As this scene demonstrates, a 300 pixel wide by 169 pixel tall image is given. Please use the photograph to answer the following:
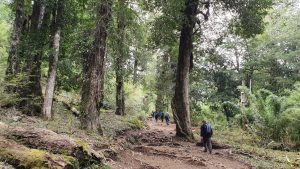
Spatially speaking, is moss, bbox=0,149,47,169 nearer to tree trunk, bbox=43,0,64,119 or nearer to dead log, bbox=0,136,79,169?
dead log, bbox=0,136,79,169

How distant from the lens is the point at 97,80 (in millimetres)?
12430

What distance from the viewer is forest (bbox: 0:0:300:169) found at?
24.8 ft

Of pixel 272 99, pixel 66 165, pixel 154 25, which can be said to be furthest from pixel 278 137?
pixel 66 165

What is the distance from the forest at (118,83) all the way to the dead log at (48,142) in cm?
2

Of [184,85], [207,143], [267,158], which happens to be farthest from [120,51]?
[267,158]

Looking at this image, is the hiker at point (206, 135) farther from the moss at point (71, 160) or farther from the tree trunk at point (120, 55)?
the moss at point (71, 160)

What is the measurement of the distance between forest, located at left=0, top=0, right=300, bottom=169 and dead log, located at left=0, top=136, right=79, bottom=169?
22 mm

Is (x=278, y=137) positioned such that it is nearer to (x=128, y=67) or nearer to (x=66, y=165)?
(x=128, y=67)

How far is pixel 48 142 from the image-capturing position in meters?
6.73

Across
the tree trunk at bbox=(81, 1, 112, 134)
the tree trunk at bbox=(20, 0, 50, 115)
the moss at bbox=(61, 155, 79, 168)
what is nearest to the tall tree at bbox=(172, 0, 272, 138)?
the tree trunk at bbox=(81, 1, 112, 134)

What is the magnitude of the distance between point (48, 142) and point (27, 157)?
3.34ft

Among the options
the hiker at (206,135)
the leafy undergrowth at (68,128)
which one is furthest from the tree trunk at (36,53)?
the hiker at (206,135)

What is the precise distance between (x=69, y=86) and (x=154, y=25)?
5.17 metres

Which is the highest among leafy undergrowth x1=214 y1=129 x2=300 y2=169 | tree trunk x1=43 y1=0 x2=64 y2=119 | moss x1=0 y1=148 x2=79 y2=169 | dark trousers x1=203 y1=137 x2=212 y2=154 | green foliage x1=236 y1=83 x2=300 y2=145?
tree trunk x1=43 y1=0 x2=64 y2=119
